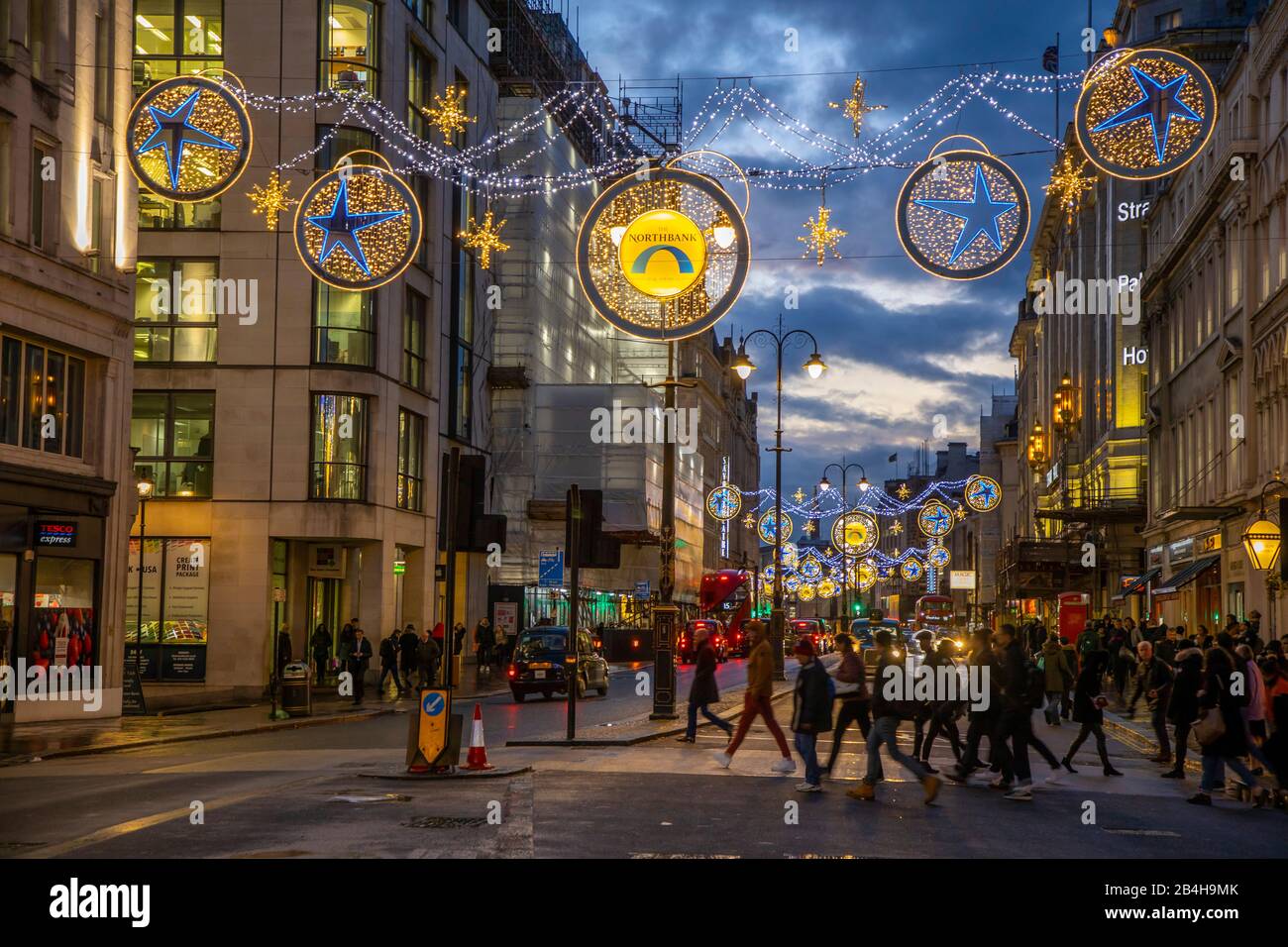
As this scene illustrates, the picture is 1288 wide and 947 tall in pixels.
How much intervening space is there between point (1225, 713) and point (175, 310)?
32.8 meters

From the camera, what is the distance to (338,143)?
42.2 m

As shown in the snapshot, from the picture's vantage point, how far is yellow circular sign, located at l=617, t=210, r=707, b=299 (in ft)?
64.4

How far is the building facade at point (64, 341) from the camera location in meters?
27.0

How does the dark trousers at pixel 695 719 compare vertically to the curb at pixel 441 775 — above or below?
above

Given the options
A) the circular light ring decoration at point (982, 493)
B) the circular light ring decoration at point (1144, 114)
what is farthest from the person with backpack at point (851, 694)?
the circular light ring decoration at point (982, 493)

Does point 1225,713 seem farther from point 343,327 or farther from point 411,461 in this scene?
point 411,461

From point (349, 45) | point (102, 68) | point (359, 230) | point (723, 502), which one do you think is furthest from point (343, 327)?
point (359, 230)

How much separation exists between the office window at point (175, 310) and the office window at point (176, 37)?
17.3 feet

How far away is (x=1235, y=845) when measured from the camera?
1375 centimetres

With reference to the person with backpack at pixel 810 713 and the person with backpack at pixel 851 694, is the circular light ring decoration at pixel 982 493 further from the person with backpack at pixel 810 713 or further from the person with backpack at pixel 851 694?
the person with backpack at pixel 810 713

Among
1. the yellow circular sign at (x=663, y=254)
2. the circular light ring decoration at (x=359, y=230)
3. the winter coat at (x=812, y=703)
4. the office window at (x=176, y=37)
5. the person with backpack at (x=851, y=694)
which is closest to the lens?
the winter coat at (x=812, y=703)
